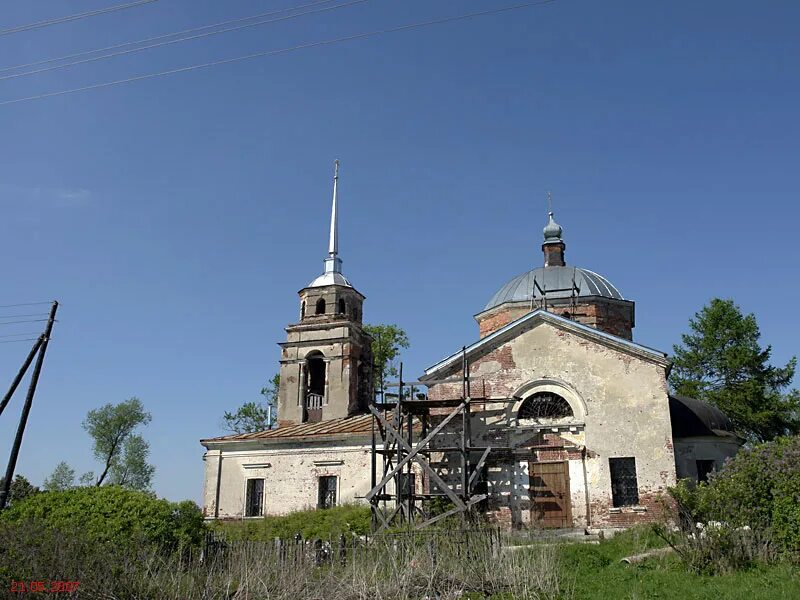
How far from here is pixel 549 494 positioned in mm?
19406

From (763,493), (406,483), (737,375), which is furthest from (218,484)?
(737,375)

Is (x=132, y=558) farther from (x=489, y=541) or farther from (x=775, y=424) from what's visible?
(x=775, y=424)

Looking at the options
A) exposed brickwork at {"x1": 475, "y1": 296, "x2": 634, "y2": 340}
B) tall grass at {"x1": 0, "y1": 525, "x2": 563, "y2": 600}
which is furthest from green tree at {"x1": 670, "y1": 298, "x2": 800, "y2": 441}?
tall grass at {"x1": 0, "y1": 525, "x2": 563, "y2": 600}

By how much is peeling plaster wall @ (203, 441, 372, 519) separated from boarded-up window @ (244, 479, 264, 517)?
17 centimetres

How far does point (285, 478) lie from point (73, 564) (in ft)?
47.3

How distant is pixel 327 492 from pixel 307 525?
2.62 m

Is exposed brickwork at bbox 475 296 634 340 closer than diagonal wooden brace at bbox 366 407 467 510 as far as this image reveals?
No

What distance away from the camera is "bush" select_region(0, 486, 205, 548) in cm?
1347

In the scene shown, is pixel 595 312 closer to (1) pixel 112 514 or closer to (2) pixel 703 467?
(2) pixel 703 467

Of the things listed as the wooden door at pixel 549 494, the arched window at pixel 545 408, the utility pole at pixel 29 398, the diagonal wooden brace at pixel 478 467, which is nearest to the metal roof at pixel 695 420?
the arched window at pixel 545 408

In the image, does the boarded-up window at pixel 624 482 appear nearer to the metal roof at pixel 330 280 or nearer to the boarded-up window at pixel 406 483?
the boarded-up window at pixel 406 483

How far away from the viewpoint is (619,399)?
1955 centimetres

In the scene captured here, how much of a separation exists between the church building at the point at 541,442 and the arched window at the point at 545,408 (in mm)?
29

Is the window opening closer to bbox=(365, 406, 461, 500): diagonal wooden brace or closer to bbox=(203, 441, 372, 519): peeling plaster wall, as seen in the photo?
bbox=(365, 406, 461, 500): diagonal wooden brace
